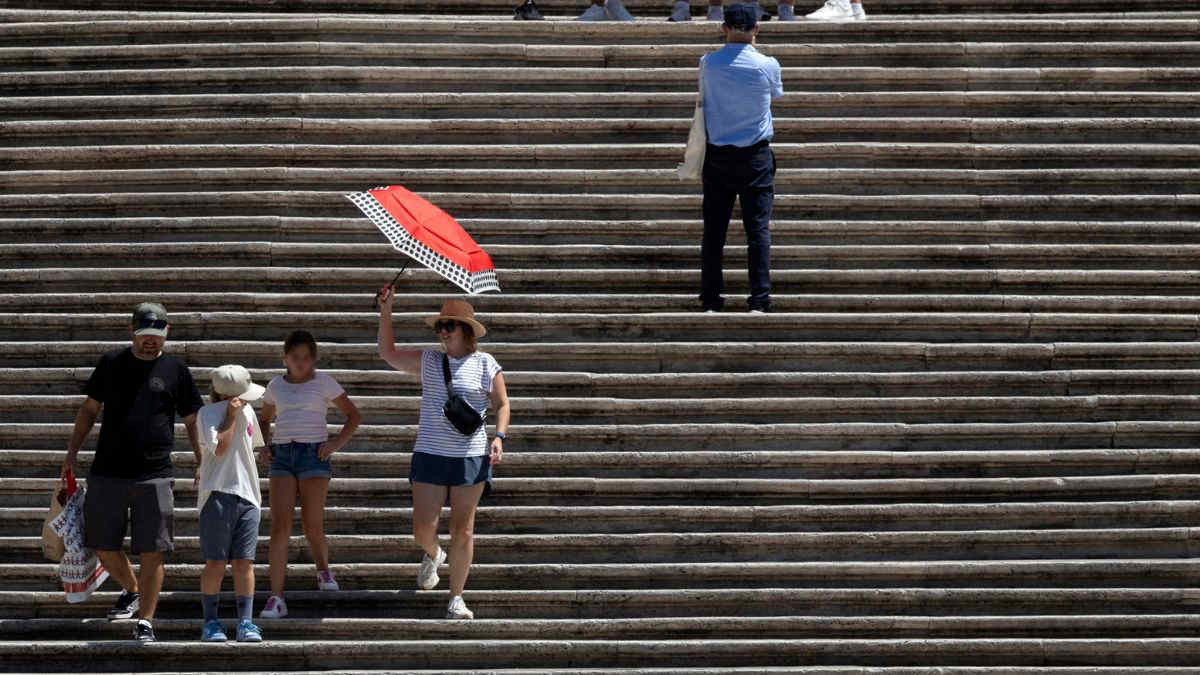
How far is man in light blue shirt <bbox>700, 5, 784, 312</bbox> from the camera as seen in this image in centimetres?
1147

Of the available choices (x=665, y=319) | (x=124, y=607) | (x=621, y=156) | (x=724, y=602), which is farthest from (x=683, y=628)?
(x=621, y=156)

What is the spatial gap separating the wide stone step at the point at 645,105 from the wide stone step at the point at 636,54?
0.39 m

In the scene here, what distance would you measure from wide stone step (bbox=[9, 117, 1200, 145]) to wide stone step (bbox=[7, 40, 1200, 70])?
630 millimetres

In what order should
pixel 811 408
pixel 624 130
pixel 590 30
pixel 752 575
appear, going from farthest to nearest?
pixel 590 30
pixel 624 130
pixel 811 408
pixel 752 575

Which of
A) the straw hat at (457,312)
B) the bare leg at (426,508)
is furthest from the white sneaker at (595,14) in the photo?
the bare leg at (426,508)

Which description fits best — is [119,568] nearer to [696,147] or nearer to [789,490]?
[789,490]

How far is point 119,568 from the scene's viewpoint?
990cm

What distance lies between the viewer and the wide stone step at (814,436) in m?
11.0

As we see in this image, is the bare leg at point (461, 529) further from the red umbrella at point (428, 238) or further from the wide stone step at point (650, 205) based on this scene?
Answer: the wide stone step at point (650, 205)

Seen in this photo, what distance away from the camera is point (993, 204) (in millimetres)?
12281

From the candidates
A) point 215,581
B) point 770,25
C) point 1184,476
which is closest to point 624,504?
point 215,581

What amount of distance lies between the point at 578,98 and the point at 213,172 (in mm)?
2429

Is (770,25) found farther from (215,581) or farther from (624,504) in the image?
(215,581)

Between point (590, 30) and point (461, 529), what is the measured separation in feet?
16.0
